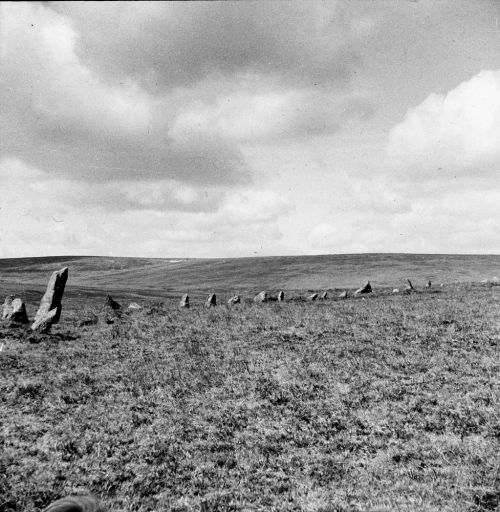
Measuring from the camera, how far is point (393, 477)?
8617mm

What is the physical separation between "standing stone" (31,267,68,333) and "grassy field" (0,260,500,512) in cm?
156

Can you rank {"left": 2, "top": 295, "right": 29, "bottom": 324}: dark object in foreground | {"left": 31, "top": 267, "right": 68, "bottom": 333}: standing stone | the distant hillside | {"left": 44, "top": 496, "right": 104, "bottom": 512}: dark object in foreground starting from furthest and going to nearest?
the distant hillside, {"left": 2, "top": 295, "right": 29, "bottom": 324}: dark object in foreground, {"left": 31, "top": 267, "right": 68, "bottom": 333}: standing stone, {"left": 44, "top": 496, "right": 104, "bottom": 512}: dark object in foreground

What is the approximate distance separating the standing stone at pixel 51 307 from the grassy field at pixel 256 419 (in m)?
1.56

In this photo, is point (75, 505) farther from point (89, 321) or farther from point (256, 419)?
point (89, 321)

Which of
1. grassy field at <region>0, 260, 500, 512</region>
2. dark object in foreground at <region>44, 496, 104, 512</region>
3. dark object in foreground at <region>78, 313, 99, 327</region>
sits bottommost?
grassy field at <region>0, 260, 500, 512</region>

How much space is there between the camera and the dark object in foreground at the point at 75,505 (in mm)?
6082

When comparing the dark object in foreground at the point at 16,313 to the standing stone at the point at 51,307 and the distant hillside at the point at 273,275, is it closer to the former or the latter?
the standing stone at the point at 51,307

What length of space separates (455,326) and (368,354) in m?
7.37

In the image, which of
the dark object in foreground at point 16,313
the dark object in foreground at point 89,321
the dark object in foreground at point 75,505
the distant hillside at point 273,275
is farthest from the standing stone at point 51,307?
the distant hillside at point 273,275

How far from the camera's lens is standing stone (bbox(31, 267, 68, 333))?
23198 mm

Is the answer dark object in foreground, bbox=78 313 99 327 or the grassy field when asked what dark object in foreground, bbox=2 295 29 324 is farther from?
dark object in foreground, bbox=78 313 99 327

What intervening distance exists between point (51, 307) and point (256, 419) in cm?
1938

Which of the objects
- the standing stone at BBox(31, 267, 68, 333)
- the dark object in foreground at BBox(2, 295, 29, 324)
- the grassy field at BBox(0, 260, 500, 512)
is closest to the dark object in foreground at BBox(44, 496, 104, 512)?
the grassy field at BBox(0, 260, 500, 512)

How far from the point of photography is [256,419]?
38.7 feet
